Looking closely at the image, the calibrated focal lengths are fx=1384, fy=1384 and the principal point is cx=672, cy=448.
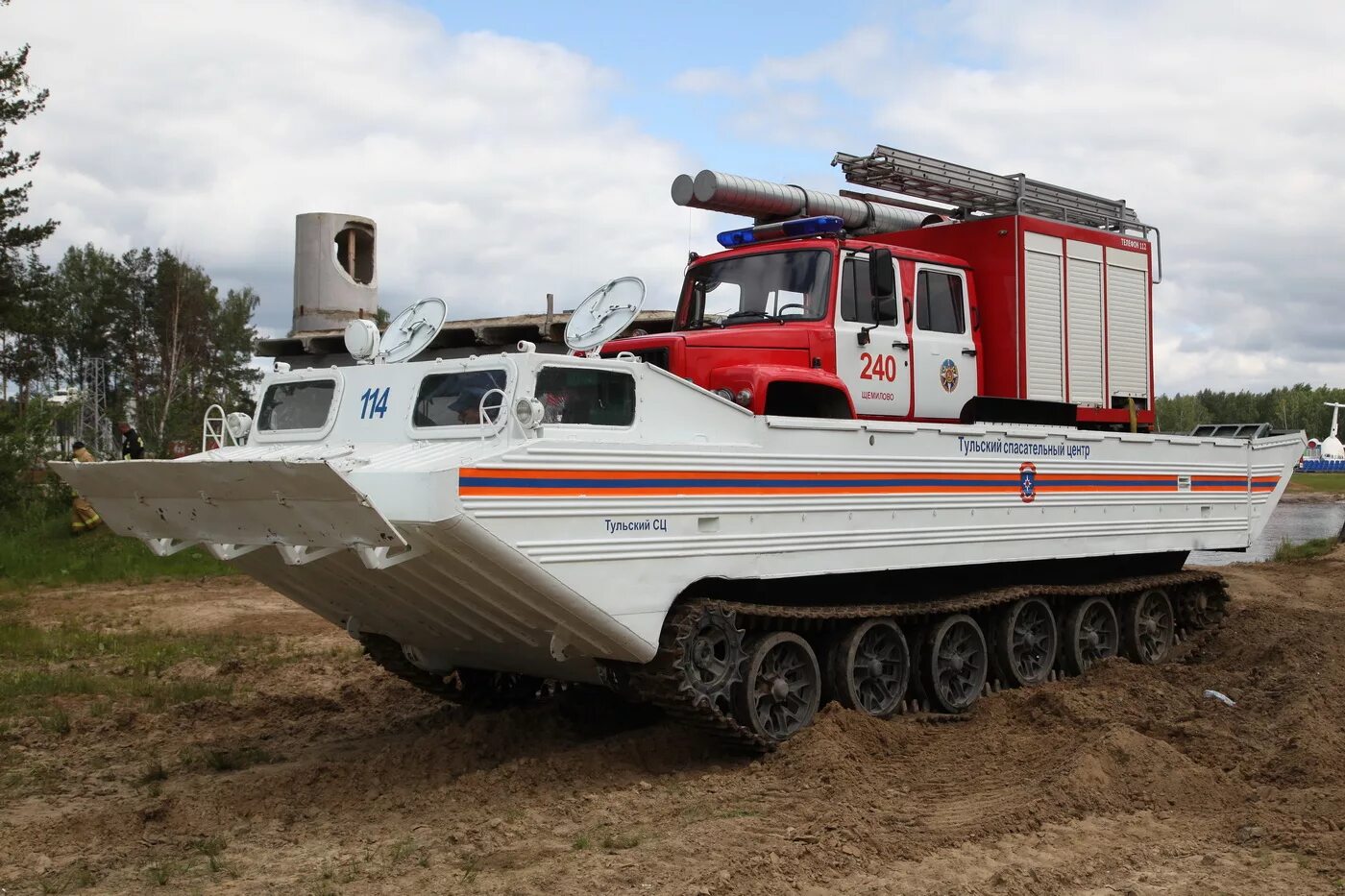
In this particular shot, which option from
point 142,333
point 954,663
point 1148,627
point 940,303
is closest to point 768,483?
point 954,663

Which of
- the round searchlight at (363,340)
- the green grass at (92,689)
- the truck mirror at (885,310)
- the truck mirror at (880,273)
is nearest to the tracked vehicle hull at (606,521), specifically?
the round searchlight at (363,340)

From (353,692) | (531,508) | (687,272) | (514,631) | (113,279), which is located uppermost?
(113,279)

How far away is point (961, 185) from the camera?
11.1 meters

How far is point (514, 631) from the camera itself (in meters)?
7.70

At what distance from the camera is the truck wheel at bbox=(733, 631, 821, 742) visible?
8.16m

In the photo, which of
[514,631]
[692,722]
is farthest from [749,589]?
[514,631]

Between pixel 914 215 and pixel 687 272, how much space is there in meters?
2.69

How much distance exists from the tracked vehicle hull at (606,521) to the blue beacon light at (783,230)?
1642mm

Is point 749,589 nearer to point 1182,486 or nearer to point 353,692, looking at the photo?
point 353,692

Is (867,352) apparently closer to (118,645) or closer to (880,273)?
(880,273)

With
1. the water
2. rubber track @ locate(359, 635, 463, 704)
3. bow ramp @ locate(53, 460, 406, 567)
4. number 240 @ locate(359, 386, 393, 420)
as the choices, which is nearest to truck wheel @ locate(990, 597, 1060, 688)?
rubber track @ locate(359, 635, 463, 704)

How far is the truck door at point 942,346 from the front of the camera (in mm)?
10133

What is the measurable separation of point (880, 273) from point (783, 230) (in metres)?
0.97

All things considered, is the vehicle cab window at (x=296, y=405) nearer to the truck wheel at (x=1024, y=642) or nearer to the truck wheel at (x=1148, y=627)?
the truck wheel at (x=1024, y=642)
